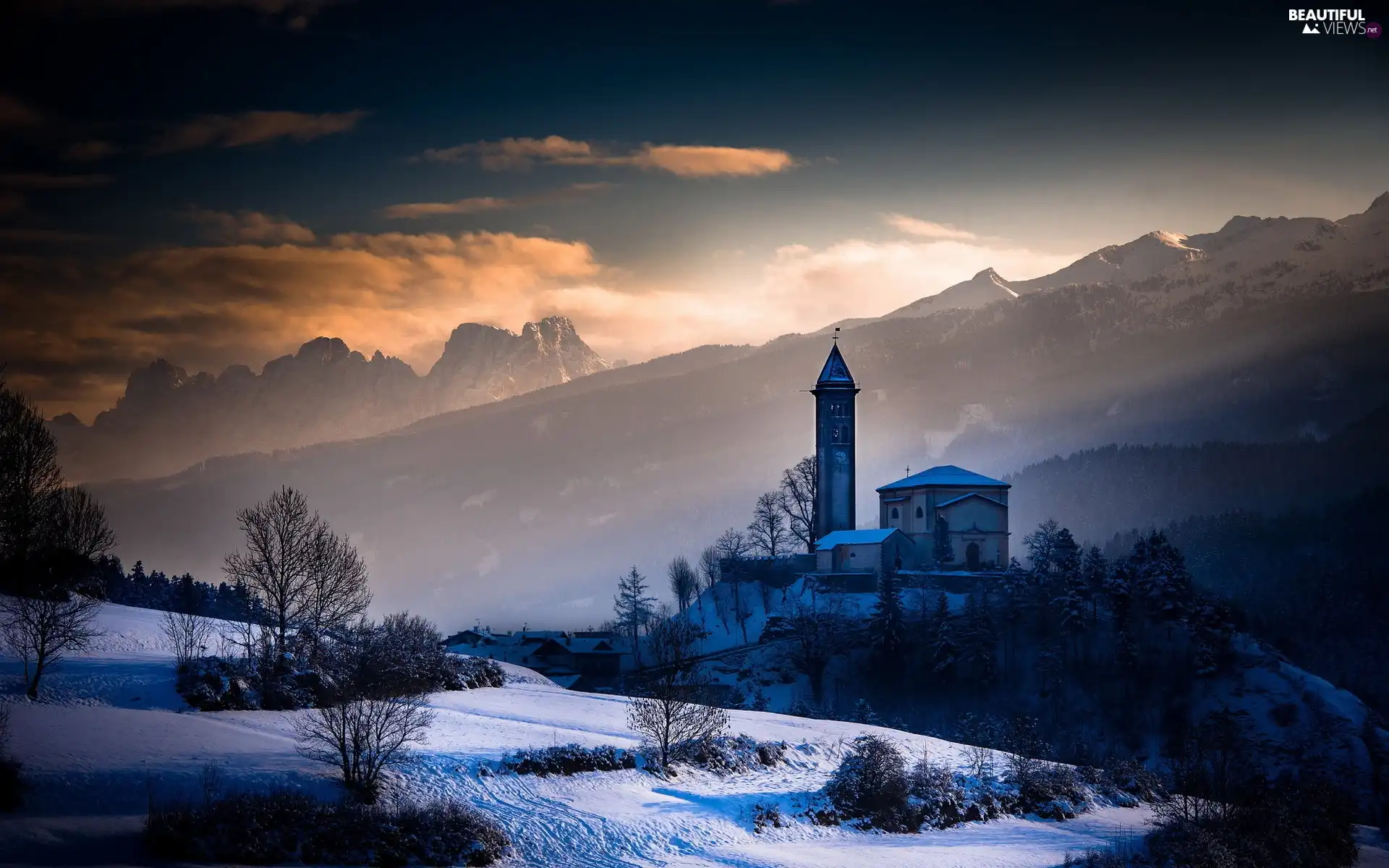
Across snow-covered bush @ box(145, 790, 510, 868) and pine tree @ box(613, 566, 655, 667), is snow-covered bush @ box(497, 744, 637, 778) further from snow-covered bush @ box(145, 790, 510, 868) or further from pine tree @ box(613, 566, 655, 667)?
pine tree @ box(613, 566, 655, 667)

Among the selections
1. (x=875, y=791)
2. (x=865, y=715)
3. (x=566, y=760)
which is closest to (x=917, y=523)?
(x=865, y=715)

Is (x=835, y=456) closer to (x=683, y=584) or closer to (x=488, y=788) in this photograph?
(x=683, y=584)

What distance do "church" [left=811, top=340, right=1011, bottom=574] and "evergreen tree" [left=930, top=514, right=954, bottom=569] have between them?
0.20 ft

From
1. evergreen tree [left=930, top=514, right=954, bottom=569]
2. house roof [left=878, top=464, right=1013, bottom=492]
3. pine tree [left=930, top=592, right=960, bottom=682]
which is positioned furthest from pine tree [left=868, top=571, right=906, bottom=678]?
house roof [left=878, top=464, right=1013, bottom=492]

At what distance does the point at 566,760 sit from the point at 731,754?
8038 millimetres

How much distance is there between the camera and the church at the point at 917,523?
108812 millimetres

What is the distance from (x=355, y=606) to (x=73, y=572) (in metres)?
12.7

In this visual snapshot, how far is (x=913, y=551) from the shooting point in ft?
358

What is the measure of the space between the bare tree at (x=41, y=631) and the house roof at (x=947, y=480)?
7207cm

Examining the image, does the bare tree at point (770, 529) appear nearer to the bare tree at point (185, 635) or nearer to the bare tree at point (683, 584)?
the bare tree at point (683, 584)

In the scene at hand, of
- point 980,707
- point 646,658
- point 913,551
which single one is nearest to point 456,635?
point 646,658

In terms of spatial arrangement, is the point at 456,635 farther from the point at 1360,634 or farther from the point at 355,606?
the point at 1360,634

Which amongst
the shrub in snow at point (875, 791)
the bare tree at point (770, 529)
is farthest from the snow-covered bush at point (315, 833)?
the bare tree at point (770, 529)

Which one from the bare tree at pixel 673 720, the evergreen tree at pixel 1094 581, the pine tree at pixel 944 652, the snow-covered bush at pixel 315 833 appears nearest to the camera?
the snow-covered bush at pixel 315 833
